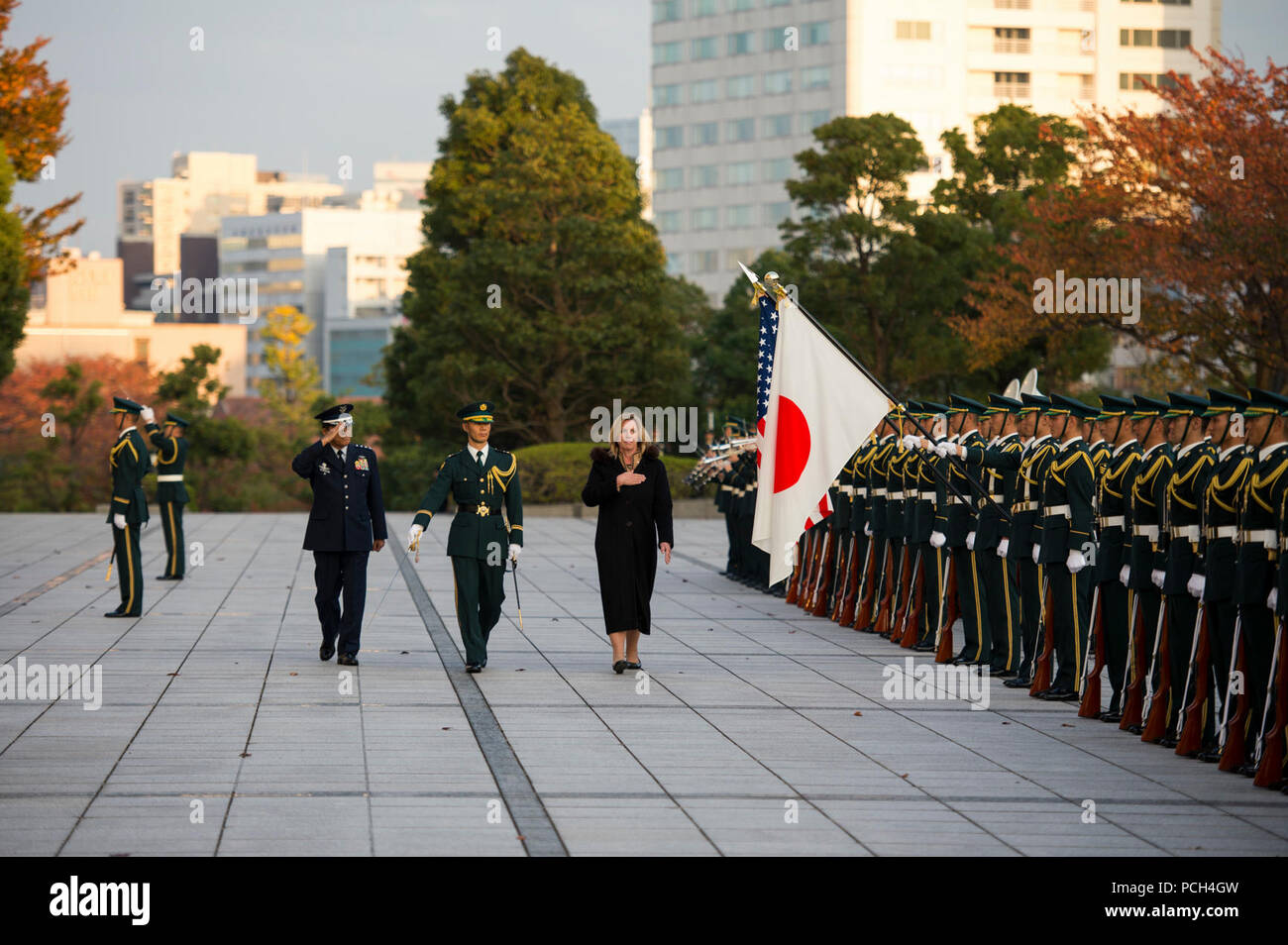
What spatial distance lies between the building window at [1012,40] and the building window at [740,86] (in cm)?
1459

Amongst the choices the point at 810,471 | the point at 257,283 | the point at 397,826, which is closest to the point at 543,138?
the point at 810,471

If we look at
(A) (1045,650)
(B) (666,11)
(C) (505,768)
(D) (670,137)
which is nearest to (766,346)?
(A) (1045,650)

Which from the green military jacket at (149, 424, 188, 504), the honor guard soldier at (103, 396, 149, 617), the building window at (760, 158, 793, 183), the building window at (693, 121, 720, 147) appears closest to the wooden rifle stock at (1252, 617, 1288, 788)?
the honor guard soldier at (103, 396, 149, 617)

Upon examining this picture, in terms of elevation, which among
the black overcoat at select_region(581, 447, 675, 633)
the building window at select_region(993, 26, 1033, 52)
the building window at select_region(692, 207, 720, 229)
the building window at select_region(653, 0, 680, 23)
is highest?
the building window at select_region(653, 0, 680, 23)

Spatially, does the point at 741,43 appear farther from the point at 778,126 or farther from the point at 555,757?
the point at 555,757

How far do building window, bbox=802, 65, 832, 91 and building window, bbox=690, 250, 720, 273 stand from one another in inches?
472

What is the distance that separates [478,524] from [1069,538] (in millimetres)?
4334

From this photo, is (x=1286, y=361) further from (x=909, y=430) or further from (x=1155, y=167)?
(x=909, y=430)

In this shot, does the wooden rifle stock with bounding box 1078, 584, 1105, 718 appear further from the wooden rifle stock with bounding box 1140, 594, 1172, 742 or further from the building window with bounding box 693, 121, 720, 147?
the building window with bounding box 693, 121, 720, 147

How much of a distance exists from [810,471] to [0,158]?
22.9 m

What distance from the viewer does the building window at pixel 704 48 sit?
104 metres

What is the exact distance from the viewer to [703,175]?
348 feet

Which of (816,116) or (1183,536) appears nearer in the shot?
(1183,536)

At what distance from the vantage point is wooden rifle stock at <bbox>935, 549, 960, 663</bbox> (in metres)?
13.6
